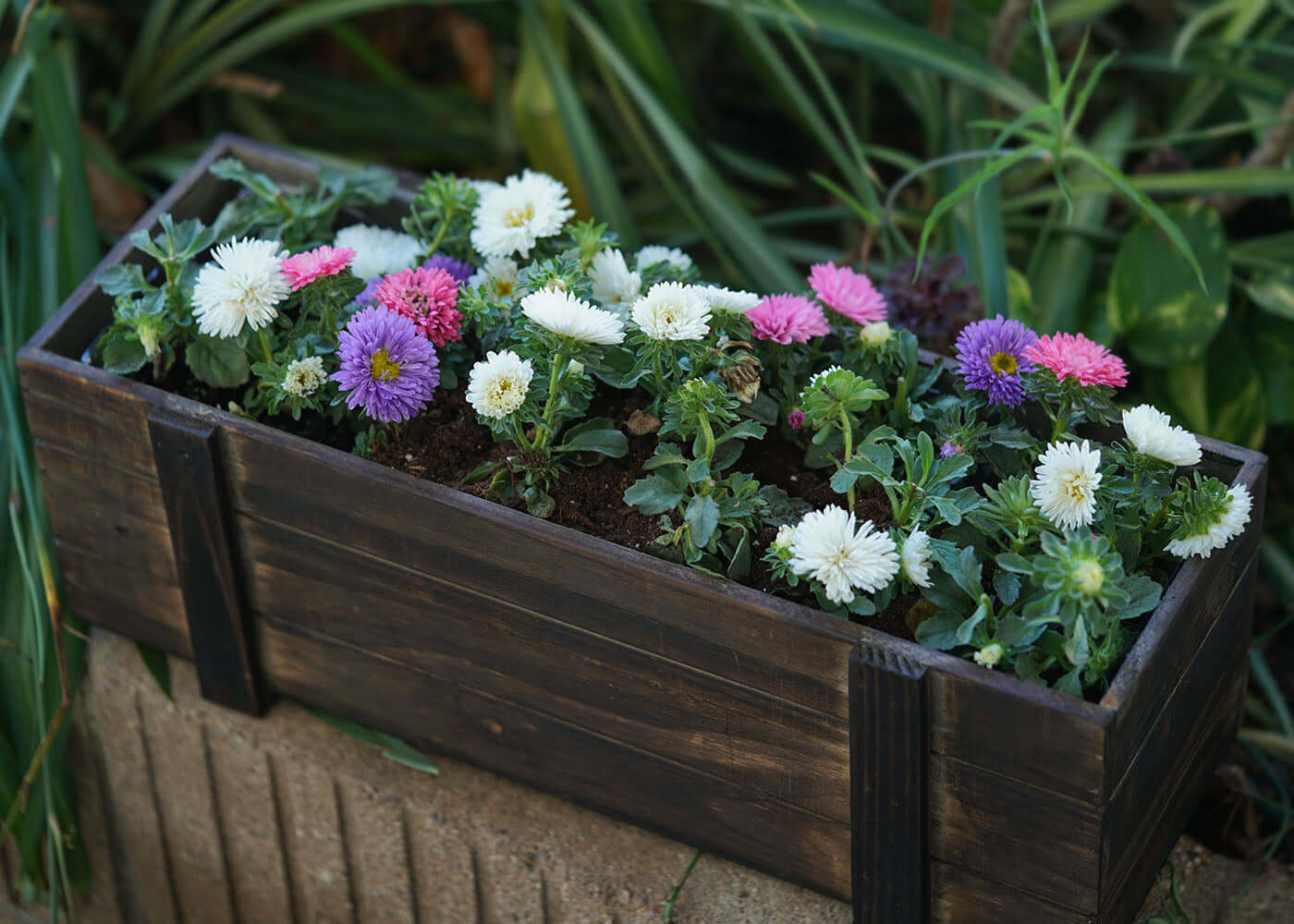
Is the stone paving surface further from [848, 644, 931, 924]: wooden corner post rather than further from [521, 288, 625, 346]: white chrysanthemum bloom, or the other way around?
[521, 288, 625, 346]: white chrysanthemum bloom

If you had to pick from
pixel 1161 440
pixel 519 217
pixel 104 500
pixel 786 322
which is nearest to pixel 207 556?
pixel 104 500

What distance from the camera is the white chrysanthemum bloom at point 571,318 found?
0.99 m

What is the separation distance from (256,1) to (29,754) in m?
0.91

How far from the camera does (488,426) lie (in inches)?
44.2

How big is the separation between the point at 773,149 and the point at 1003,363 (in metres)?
1.02

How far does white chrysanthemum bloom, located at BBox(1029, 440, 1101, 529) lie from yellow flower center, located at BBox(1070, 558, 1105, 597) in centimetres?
6

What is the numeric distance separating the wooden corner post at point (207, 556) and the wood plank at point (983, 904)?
610 mm

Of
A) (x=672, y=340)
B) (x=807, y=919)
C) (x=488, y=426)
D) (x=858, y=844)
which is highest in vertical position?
(x=672, y=340)

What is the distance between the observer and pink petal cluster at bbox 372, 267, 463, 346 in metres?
1.09

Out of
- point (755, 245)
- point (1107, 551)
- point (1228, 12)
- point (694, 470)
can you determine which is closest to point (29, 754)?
point (694, 470)

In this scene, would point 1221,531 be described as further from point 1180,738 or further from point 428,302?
point 428,302

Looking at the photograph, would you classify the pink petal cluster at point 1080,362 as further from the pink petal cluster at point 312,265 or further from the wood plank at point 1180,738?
the pink petal cluster at point 312,265

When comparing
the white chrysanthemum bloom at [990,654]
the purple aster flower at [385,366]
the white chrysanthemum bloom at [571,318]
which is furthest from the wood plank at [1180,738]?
the purple aster flower at [385,366]

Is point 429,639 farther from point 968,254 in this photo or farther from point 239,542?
point 968,254
